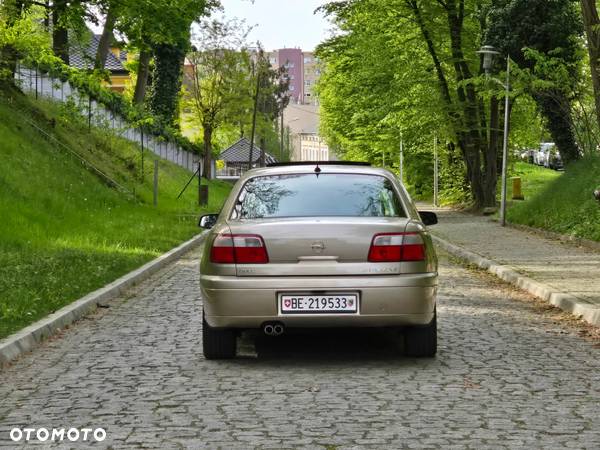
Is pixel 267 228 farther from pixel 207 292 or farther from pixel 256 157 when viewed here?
pixel 256 157

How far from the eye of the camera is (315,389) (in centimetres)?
687

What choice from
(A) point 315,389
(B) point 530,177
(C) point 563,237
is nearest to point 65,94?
(C) point 563,237

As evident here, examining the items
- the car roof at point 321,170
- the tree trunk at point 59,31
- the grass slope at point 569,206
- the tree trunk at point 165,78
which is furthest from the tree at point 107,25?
the car roof at point 321,170

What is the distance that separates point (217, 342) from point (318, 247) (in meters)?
1.15

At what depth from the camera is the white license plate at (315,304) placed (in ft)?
24.7

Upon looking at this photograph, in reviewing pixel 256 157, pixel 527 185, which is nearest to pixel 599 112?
pixel 527 185

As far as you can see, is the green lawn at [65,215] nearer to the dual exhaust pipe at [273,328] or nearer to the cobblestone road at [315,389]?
the cobblestone road at [315,389]

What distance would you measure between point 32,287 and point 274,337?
3.52 metres

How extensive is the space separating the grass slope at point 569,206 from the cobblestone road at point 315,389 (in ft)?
37.4

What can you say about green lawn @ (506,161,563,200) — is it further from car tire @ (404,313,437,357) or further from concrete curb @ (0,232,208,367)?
car tire @ (404,313,437,357)

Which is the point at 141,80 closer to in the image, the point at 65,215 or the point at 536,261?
the point at 65,215

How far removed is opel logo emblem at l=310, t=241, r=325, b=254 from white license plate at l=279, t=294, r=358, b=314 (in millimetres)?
322

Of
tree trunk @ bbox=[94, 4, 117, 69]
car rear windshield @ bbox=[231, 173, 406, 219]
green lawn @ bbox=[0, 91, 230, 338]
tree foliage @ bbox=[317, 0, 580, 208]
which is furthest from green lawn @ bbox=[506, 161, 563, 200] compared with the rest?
car rear windshield @ bbox=[231, 173, 406, 219]

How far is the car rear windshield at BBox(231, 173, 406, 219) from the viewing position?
26.4ft
